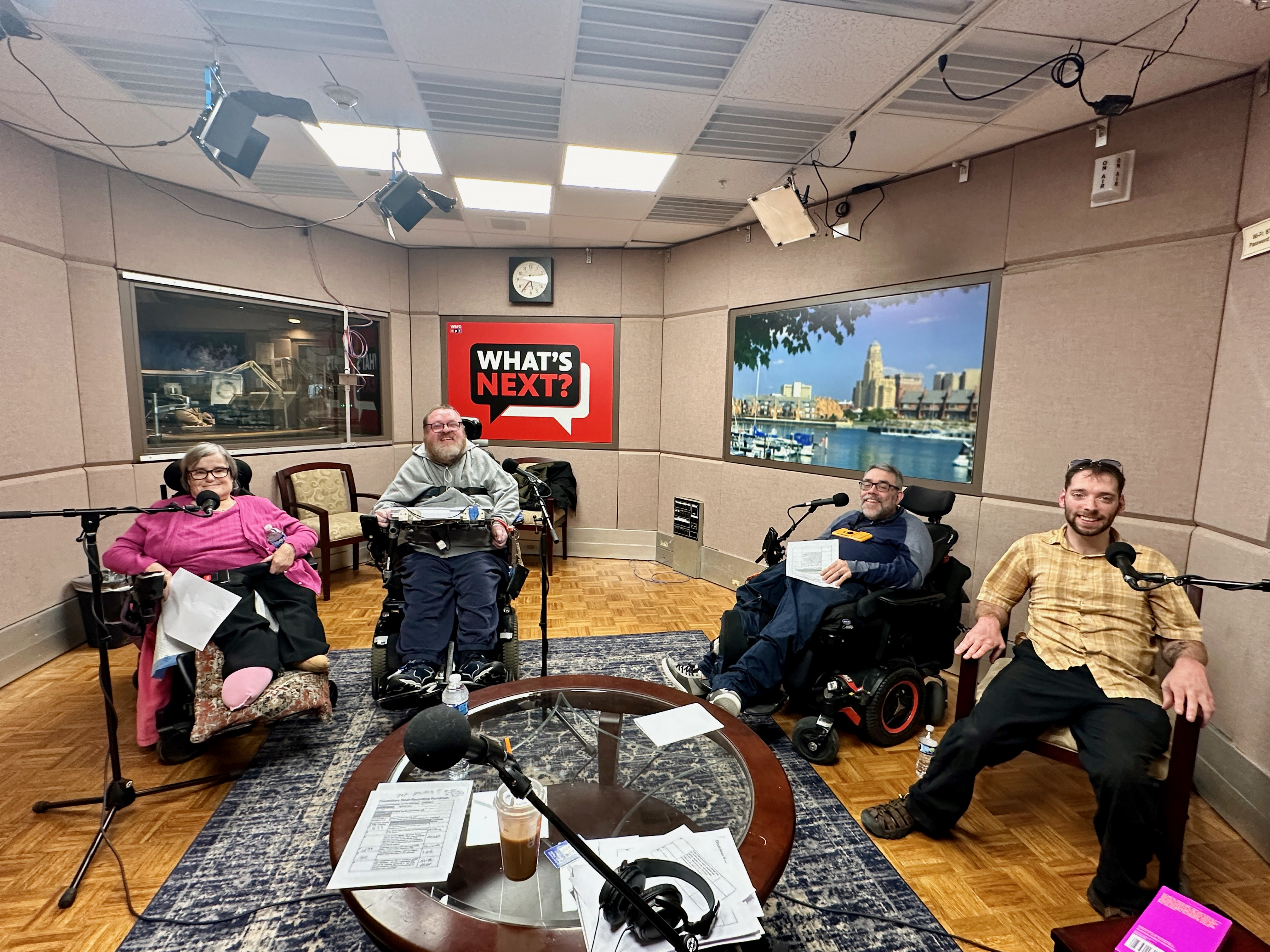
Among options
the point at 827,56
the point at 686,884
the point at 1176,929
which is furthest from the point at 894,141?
the point at 686,884

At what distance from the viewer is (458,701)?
6.82ft

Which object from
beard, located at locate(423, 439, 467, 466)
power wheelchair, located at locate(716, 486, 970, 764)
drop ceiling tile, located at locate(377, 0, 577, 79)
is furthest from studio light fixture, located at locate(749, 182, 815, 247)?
beard, located at locate(423, 439, 467, 466)

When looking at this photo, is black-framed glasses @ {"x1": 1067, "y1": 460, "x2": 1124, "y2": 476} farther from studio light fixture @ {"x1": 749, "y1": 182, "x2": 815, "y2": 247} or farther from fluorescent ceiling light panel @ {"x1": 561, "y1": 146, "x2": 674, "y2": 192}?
fluorescent ceiling light panel @ {"x1": 561, "y1": 146, "x2": 674, "y2": 192}

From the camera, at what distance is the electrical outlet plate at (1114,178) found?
2.61 metres

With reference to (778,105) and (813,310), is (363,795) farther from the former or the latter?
(813,310)

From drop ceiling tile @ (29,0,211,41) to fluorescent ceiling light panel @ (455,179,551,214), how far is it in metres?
1.59

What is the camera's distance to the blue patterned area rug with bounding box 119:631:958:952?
1.64 m

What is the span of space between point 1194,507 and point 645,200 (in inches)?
132

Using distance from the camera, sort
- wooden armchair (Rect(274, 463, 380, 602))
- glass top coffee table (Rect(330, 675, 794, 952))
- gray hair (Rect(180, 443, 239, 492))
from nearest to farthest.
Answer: glass top coffee table (Rect(330, 675, 794, 952)) → gray hair (Rect(180, 443, 239, 492)) → wooden armchair (Rect(274, 463, 380, 602))

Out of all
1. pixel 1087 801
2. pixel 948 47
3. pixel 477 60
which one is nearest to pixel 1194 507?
pixel 1087 801

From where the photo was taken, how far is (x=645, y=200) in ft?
13.1

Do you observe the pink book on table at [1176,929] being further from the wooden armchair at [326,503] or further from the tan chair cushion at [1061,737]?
the wooden armchair at [326,503]

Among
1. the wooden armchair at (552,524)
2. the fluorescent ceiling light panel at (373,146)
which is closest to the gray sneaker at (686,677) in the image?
the wooden armchair at (552,524)

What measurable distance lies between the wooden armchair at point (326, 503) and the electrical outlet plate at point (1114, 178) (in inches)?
184
